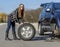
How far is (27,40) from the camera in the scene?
49.5 feet

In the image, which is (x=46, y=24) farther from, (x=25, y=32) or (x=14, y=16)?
(x=14, y=16)

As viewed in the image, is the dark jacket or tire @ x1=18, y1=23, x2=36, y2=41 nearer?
tire @ x1=18, y1=23, x2=36, y2=41

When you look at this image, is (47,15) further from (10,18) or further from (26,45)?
(26,45)

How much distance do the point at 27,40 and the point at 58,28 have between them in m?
1.59

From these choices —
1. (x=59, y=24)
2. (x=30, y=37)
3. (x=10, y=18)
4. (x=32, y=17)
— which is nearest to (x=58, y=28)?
(x=59, y=24)

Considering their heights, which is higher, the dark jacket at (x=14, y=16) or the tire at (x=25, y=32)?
the dark jacket at (x=14, y=16)

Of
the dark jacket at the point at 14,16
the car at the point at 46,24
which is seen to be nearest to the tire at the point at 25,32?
the car at the point at 46,24

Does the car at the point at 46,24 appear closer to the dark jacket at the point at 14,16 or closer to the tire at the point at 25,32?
the tire at the point at 25,32

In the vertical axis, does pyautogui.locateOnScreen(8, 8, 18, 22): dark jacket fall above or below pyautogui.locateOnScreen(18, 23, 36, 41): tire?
above

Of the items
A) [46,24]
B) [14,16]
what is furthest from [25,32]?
[46,24]

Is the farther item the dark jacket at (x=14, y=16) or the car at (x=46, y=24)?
the dark jacket at (x=14, y=16)

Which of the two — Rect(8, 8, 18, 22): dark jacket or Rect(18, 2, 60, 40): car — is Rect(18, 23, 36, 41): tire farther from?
Rect(8, 8, 18, 22): dark jacket

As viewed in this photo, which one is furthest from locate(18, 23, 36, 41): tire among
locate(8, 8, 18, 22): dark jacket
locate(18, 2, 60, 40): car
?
locate(8, 8, 18, 22): dark jacket

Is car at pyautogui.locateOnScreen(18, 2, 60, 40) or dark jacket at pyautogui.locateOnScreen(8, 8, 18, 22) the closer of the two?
car at pyautogui.locateOnScreen(18, 2, 60, 40)
